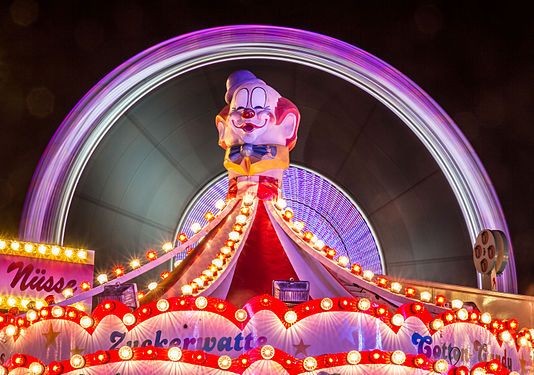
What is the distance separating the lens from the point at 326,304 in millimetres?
3406

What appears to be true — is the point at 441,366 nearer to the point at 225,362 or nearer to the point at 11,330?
the point at 225,362

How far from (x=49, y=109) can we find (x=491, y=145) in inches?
225

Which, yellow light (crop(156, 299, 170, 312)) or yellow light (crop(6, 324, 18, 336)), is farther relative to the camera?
yellow light (crop(6, 324, 18, 336))

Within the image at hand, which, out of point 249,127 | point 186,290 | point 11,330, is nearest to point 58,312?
point 11,330

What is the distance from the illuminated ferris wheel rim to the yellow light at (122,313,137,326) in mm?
4019

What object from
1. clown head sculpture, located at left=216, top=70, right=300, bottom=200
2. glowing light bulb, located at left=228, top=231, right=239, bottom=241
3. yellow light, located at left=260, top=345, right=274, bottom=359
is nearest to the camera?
yellow light, located at left=260, top=345, right=274, bottom=359

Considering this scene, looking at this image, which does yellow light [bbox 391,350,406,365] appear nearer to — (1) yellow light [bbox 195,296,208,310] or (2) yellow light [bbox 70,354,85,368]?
(1) yellow light [bbox 195,296,208,310]

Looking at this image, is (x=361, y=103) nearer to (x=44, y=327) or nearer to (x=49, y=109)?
(x=49, y=109)

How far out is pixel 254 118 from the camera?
4.81 metres

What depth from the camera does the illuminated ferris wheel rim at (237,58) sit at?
718 centimetres

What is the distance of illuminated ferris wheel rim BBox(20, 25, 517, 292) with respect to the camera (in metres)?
7.18

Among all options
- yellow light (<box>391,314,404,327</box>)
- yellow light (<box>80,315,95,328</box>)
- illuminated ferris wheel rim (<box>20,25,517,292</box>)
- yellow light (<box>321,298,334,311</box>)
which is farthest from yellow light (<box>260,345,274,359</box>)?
illuminated ferris wheel rim (<box>20,25,517,292</box>)

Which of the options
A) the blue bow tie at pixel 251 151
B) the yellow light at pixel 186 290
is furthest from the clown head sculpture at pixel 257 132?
the yellow light at pixel 186 290

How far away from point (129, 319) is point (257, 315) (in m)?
0.72
